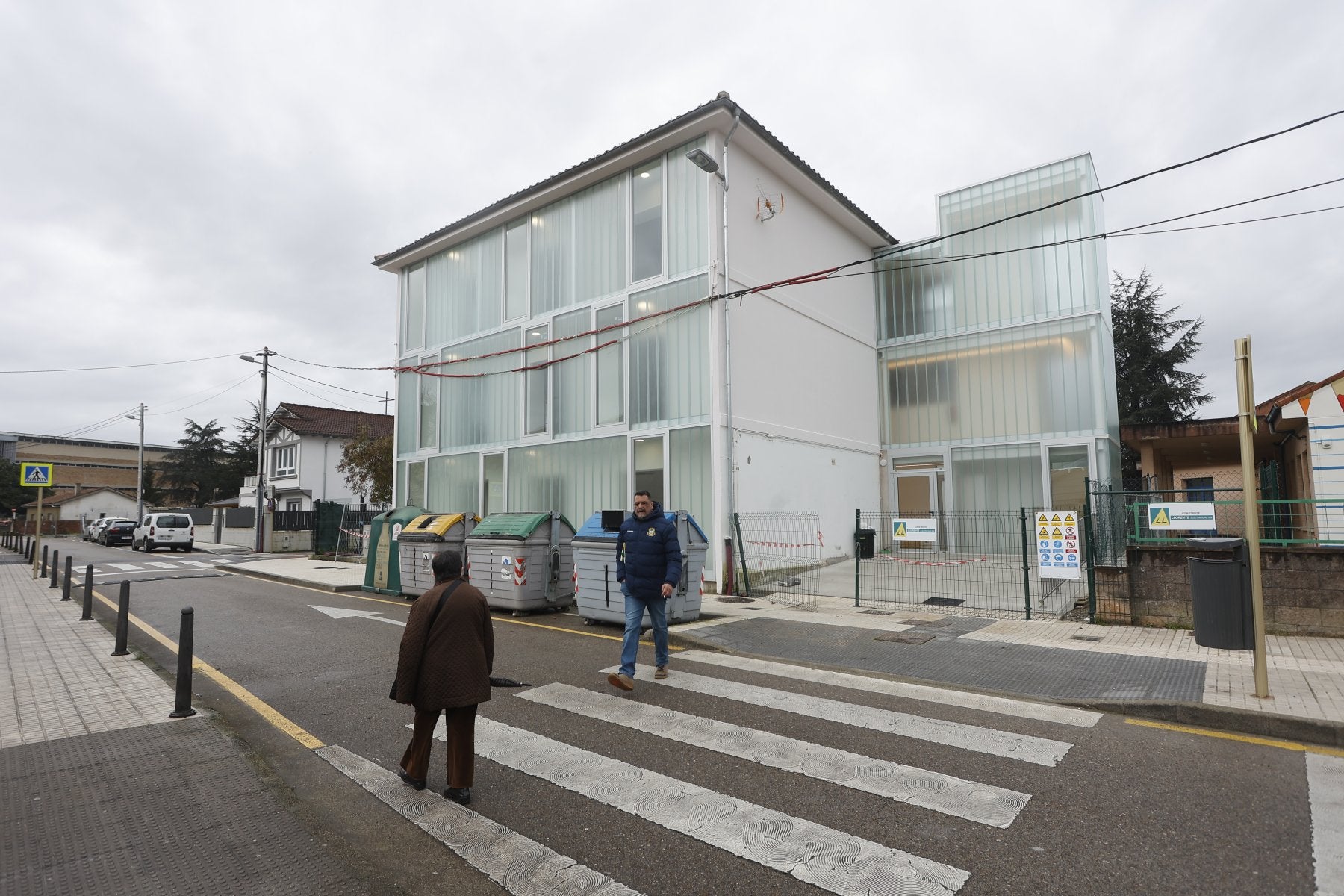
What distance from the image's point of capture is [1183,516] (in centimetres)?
947

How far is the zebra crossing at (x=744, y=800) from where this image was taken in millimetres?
3340

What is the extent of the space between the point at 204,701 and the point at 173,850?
315 cm

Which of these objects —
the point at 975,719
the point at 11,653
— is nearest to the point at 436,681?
the point at 975,719

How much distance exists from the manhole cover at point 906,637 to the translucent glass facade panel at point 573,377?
9813 millimetres

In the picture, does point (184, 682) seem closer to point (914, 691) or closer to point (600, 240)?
point (914, 691)

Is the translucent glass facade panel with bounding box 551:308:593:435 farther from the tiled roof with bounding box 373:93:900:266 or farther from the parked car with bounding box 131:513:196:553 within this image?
the parked car with bounding box 131:513:196:553

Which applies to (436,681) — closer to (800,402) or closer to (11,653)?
(11,653)

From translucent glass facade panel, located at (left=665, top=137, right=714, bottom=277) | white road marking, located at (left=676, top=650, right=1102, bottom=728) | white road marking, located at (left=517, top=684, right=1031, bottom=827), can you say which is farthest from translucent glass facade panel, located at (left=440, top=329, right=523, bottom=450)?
white road marking, located at (left=517, top=684, right=1031, bottom=827)

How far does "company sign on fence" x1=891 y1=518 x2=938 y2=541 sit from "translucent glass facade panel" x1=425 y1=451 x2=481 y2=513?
40.0 ft

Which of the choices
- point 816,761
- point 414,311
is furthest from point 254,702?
point 414,311

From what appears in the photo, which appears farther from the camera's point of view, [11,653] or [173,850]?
[11,653]

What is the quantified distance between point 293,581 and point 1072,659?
17.0 m

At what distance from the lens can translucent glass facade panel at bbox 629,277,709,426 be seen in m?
15.1

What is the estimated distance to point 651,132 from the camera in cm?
1559
